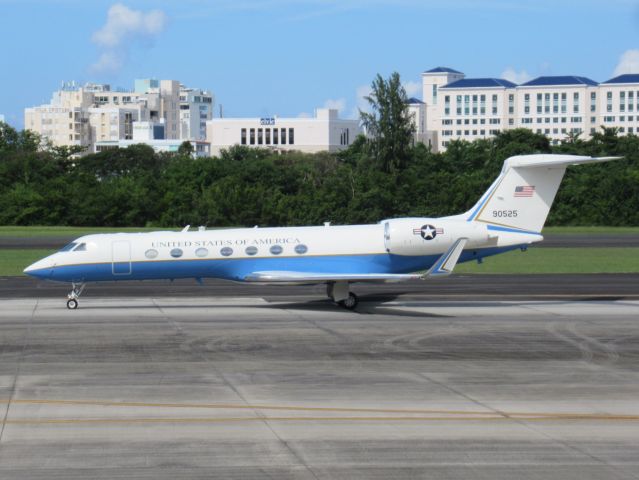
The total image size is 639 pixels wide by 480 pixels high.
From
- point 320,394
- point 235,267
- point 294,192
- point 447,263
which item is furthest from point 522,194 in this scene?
point 294,192

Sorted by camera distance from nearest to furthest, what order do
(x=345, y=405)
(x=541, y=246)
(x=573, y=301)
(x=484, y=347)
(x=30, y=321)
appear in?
(x=345, y=405), (x=484, y=347), (x=30, y=321), (x=573, y=301), (x=541, y=246)

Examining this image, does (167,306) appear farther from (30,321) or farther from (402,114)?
(402,114)

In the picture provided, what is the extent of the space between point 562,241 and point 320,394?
5444 cm

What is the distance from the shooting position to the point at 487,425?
16250mm

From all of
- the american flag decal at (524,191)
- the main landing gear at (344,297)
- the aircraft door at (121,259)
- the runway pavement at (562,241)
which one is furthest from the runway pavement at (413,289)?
the runway pavement at (562,241)

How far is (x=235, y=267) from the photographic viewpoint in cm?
3216

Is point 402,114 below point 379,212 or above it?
above

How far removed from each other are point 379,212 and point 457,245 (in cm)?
6155

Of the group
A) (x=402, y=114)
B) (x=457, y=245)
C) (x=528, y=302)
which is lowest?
(x=528, y=302)

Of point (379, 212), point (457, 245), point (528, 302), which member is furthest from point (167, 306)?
point (379, 212)

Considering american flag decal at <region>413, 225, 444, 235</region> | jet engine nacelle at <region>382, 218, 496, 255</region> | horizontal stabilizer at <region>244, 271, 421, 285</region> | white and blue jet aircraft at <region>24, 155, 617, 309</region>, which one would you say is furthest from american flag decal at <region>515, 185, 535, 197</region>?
horizontal stabilizer at <region>244, 271, 421, 285</region>

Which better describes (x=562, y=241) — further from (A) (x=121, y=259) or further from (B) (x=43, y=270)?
(B) (x=43, y=270)

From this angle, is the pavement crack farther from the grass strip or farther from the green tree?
the green tree

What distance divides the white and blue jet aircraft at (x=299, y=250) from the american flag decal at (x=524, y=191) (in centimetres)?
29
